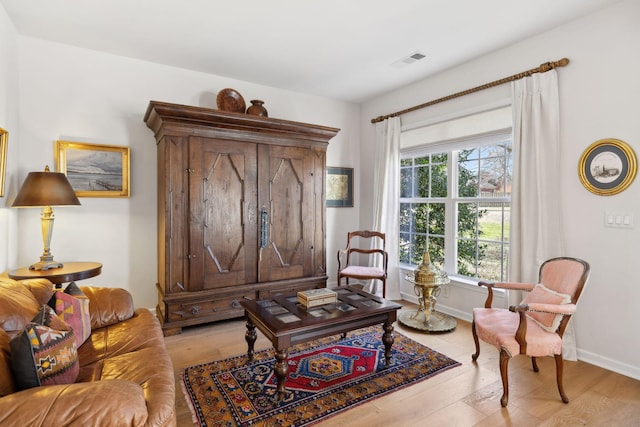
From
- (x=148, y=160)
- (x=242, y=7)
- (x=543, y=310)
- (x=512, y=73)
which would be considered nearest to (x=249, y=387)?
(x=543, y=310)

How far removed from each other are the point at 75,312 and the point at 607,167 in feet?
12.3

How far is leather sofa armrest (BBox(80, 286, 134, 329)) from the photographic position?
2.20 m

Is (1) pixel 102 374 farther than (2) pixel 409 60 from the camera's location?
No

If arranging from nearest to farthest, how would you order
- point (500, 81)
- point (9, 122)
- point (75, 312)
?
point (75, 312) < point (9, 122) < point (500, 81)

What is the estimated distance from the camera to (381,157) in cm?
442

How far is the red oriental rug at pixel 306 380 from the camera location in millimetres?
1949

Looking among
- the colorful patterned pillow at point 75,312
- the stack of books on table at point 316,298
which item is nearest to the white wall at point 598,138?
the stack of books on table at point 316,298

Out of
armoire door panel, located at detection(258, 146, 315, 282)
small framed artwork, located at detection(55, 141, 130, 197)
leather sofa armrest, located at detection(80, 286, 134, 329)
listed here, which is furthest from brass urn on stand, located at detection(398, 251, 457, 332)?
small framed artwork, located at detection(55, 141, 130, 197)

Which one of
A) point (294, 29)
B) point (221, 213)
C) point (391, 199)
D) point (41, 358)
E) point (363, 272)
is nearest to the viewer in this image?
point (41, 358)

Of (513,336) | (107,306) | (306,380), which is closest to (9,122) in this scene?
(107,306)

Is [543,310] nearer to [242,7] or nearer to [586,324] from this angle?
[586,324]

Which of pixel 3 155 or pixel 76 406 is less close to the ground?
pixel 3 155

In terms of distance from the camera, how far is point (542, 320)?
2.22m

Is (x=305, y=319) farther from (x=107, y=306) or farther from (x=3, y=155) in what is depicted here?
(x=3, y=155)
